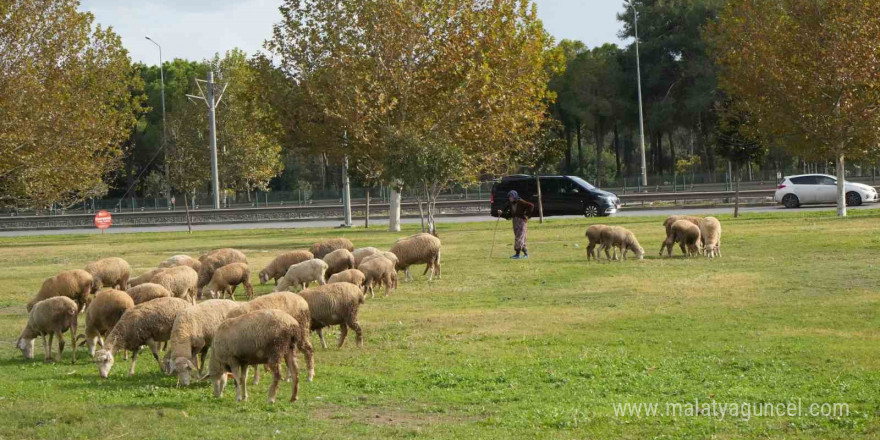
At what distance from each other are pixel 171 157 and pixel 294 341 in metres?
69.8

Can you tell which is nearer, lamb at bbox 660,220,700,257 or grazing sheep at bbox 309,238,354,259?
grazing sheep at bbox 309,238,354,259

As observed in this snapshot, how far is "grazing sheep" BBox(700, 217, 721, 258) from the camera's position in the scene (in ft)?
82.5

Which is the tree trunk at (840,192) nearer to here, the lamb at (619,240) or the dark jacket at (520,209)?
the lamb at (619,240)

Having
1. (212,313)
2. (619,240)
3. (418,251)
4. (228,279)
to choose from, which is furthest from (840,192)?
(212,313)

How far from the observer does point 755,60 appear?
130 feet

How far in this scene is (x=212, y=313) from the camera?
1272 centimetres

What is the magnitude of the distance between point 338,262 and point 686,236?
946 cm

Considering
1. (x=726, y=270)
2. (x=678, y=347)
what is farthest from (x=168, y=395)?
(x=726, y=270)

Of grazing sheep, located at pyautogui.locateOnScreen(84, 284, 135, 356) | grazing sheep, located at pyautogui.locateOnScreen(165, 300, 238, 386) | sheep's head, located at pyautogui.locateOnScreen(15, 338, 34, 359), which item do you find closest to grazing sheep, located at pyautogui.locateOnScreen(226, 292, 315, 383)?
grazing sheep, located at pyautogui.locateOnScreen(165, 300, 238, 386)

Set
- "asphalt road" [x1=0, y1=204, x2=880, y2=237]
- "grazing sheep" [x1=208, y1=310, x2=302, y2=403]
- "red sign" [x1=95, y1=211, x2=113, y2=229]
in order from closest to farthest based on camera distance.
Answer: "grazing sheep" [x1=208, y1=310, x2=302, y2=403]
"asphalt road" [x1=0, y1=204, x2=880, y2=237]
"red sign" [x1=95, y1=211, x2=113, y2=229]

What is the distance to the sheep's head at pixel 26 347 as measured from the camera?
14.3 m

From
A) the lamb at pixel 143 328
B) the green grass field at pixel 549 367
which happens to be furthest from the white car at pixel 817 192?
the lamb at pixel 143 328

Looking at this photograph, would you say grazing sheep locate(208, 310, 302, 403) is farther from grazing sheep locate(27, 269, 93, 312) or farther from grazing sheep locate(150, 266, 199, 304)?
grazing sheep locate(27, 269, 93, 312)

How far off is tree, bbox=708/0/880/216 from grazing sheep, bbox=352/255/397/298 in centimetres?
2400
